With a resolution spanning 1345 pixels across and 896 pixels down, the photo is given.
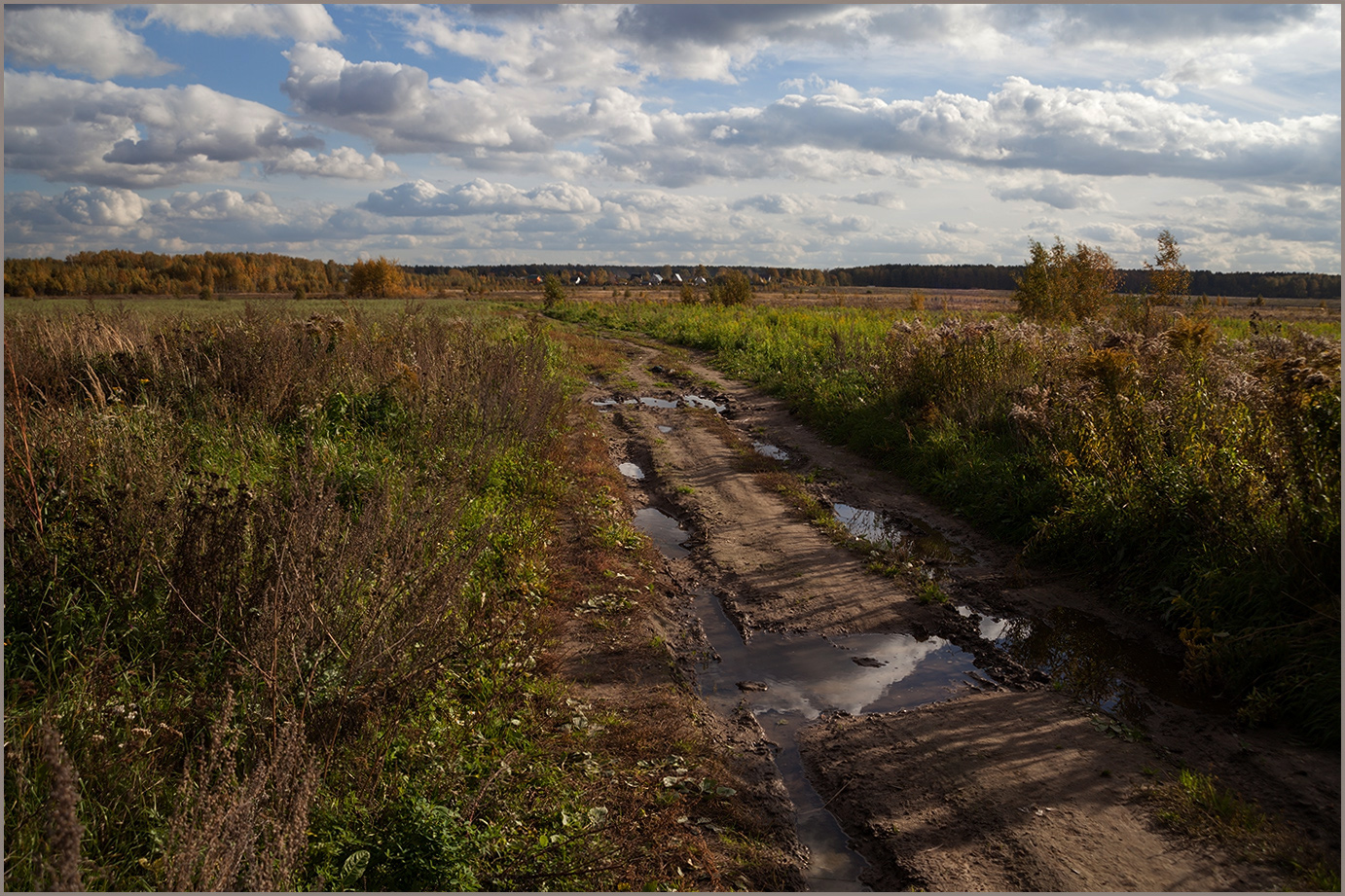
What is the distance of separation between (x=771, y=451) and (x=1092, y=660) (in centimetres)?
702

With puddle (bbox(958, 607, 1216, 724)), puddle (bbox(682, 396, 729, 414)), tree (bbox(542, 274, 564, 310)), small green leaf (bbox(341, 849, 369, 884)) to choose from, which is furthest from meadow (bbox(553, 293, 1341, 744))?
tree (bbox(542, 274, 564, 310))

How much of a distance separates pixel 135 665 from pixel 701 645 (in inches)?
144

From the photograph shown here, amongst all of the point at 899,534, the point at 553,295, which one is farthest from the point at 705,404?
the point at 553,295

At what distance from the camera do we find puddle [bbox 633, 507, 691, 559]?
25.5ft

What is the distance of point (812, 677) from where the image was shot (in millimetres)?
5246

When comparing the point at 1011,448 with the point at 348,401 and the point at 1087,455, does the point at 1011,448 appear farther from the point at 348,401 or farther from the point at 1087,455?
the point at 348,401

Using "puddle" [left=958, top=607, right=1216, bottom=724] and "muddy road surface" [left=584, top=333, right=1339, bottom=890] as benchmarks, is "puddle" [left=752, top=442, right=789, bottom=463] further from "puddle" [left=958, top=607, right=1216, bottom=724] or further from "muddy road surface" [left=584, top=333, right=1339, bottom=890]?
"puddle" [left=958, top=607, right=1216, bottom=724]

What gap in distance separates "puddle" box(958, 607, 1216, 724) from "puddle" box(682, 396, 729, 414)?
969 cm

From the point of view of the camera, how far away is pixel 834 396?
14.0 metres

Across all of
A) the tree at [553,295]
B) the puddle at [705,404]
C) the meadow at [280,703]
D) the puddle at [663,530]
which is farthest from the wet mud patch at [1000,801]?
the tree at [553,295]

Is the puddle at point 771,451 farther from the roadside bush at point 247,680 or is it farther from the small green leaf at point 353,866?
the small green leaf at point 353,866

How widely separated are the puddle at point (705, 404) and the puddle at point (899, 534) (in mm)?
6646

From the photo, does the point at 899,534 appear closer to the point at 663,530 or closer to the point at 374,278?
the point at 663,530

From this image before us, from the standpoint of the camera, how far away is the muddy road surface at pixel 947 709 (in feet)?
11.3
